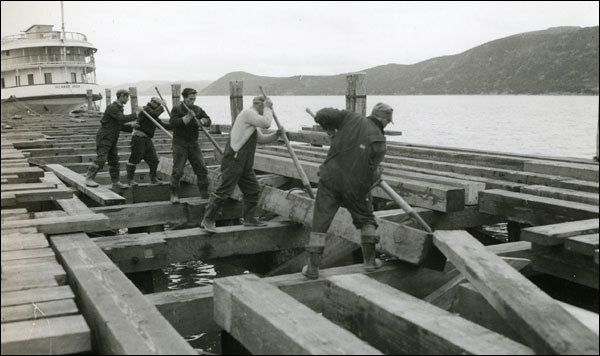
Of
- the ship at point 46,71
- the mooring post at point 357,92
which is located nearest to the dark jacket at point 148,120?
the mooring post at point 357,92

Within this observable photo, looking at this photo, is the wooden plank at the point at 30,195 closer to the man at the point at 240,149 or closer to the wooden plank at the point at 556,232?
the man at the point at 240,149

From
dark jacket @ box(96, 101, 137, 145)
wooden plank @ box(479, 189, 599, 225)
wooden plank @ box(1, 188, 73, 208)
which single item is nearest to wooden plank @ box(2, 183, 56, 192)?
Answer: wooden plank @ box(1, 188, 73, 208)

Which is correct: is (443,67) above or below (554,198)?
above

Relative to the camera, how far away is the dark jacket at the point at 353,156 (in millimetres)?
5355

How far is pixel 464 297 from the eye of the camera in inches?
179

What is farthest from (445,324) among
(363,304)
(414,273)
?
(414,273)

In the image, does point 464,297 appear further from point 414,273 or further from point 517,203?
point 517,203

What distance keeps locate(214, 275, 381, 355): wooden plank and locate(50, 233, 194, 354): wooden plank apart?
53cm

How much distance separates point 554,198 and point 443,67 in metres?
160

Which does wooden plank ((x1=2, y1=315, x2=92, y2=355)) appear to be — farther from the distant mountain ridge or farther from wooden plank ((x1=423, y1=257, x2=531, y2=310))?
the distant mountain ridge

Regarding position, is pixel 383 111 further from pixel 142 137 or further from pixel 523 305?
pixel 142 137

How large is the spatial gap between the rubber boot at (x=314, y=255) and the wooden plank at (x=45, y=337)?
213 cm

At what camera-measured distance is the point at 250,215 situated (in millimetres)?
7473

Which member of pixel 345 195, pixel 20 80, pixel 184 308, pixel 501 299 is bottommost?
pixel 184 308
